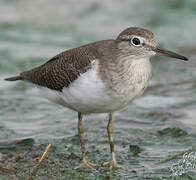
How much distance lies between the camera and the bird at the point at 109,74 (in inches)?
253

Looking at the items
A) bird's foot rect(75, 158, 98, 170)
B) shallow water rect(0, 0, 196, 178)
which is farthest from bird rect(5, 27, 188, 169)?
shallow water rect(0, 0, 196, 178)

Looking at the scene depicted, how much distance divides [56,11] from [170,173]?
10.3 m

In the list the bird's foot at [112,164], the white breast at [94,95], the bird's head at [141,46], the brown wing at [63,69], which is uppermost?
the bird's head at [141,46]

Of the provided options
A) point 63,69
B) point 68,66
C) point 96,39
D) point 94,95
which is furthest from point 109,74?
point 96,39

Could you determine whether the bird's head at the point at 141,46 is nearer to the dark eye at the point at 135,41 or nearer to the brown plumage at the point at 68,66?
the dark eye at the point at 135,41

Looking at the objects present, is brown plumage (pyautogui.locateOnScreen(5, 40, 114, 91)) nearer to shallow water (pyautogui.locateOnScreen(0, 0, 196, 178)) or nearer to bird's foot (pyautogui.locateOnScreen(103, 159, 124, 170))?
shallow water (pyautogui.locateOnScreen(0, 0, 196, 178))

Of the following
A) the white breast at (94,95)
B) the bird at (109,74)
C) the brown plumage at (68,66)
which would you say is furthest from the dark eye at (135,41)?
the white breast at (94,95)

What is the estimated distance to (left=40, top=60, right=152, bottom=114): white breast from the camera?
6395 millimetres

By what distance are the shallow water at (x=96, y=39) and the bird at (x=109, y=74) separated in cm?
104

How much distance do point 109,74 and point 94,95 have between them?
36cm

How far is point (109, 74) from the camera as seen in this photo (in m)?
6.46

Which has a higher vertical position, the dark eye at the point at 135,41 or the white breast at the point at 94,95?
the dark eye at the point at 135,41

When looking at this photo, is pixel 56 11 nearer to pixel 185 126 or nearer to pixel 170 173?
pixel 185 126

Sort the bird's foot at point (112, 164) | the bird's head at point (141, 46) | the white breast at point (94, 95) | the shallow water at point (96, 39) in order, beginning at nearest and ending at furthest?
the white breast at point (94, 95) < the bird's head at point (141, 46) < the bird's foot at point (112, 164) < the shallow water at point (96, 39)
